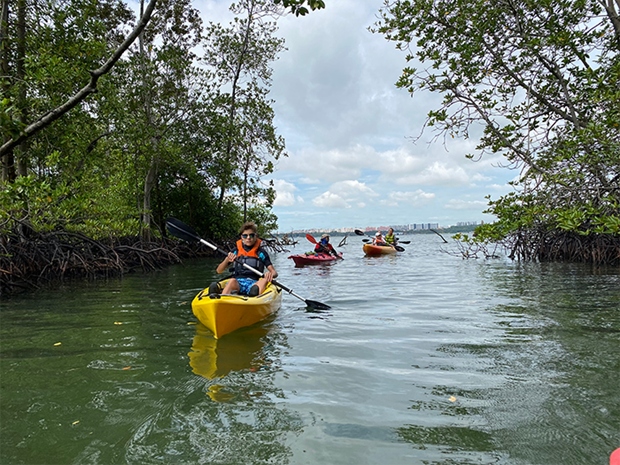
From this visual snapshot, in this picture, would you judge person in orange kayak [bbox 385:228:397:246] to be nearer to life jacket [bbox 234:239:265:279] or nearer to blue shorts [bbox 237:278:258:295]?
life jacket [bbox 234:239:265:279]

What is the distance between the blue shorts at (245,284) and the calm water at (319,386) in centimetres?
65

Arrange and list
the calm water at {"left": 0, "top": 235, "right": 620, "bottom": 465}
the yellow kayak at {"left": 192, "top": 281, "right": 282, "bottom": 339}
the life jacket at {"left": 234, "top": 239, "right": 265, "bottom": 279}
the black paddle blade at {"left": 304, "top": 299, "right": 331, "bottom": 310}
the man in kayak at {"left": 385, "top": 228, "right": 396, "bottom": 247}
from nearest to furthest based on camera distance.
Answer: the calm water at {"left": 0, "top": 235, "right": 620, "bottom": 465}, the yellow kayak at {"left": 192, "top": 281, "right": 282, "bottom": 339}, the life jacket at {"left": 234, "top": 239, "right": 265, "bottom": 279}, the black paddle blade at {"left": 304, "top": 299, "right": 331, "bottom": 310}, the man in kayak at {"left": 385, "top": 228, "right": 396, "bottom": 247}

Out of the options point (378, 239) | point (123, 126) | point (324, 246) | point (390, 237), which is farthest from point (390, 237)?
point (123, 126)

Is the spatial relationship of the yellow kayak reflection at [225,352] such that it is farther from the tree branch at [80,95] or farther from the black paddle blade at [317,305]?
the tree branch at [80,95]

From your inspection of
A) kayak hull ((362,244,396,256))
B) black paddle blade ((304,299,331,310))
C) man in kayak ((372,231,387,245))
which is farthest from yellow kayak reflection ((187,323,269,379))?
man in kayak ((372,231,387,245))

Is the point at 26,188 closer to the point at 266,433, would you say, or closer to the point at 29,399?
the point at 29,399

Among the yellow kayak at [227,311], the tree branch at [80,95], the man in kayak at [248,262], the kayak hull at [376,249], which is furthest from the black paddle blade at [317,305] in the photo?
the kayak hull at [376,249]

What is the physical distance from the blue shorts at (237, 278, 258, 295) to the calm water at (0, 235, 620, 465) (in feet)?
2.12

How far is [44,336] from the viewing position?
4.79 meters

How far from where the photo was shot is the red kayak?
14.7 metres

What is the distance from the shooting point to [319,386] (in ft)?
10.6

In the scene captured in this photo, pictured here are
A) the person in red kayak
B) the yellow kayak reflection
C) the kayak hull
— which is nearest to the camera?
the yellow kayak reflection

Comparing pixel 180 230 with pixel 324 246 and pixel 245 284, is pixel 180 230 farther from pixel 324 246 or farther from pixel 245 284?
pixel 324 246

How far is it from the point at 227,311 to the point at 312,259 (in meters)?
10.4
